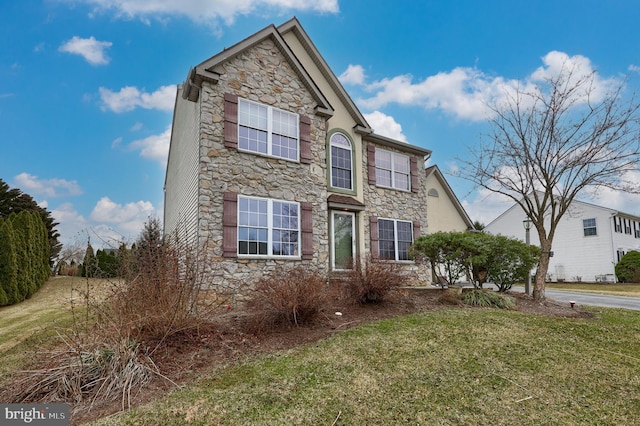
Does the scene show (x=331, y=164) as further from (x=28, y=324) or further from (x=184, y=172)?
(x=28, y=324)

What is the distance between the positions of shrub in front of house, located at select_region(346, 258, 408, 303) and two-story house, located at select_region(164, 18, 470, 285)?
8.90 feet

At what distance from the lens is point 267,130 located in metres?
10.2

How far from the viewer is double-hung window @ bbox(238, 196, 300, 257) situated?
368 inches

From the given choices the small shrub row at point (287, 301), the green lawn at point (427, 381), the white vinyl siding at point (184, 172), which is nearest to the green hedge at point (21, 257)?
the white vinyl siding at point (184, 172)

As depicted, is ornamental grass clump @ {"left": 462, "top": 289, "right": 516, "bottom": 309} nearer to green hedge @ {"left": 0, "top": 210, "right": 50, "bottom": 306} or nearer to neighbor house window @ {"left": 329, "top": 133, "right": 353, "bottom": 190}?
neighbor house window @ {"left": 329, "top": 133, "right": 353, "bottom": 190}

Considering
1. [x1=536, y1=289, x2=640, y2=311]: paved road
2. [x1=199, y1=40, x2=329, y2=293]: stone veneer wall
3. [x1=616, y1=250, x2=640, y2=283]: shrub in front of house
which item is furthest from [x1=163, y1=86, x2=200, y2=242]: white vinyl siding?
[x1=616, y1=250, x2=640, y2=283]: shrub in front of house

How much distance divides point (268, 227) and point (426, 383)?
6540 mm

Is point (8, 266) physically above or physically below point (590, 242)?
below

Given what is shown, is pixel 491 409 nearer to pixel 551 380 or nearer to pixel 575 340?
pixel 551 380

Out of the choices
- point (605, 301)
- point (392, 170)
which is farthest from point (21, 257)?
point (605, 301)

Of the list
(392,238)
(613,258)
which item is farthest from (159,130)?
(613,258)

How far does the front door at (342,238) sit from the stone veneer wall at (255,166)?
96 centimetres

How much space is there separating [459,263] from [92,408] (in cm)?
833

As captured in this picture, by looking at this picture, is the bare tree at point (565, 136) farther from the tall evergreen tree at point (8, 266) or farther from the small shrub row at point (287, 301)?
the tall evergreen tree at point (8, 266)
